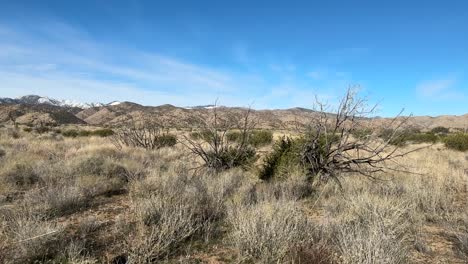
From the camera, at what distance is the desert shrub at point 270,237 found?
4555 millimetres

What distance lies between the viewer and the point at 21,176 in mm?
9953

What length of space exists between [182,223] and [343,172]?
6572 millimetres

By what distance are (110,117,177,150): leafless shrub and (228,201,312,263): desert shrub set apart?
51.1 feet

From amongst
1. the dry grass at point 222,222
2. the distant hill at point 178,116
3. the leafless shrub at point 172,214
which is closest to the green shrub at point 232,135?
the distant hill at point 178,116

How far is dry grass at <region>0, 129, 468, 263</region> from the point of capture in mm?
4559

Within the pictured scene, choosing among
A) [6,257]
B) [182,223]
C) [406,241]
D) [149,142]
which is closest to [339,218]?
[406,241]

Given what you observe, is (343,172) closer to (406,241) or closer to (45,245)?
(406,241)

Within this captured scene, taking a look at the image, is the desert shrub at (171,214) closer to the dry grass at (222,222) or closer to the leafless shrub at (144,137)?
the dry grass at (222,222)

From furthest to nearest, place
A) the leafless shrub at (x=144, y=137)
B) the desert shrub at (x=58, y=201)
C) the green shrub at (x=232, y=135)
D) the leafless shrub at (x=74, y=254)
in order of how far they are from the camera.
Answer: the leafless shrub at (x=144, y=137) → the green shrub at (x=232, y=135) → the desert shrub at (x=58, y=201) → the leafless shrub at (x=74, y=254)

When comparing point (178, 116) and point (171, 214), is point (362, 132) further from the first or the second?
point (178, 116)

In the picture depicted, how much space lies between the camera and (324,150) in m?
10.6

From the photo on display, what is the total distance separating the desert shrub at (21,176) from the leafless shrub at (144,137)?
9.12 m

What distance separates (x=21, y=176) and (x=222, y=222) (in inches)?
262

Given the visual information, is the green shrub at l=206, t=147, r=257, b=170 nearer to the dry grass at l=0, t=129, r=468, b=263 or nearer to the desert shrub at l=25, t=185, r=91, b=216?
the dry grass at l=0, t=129, r=468, b=263
